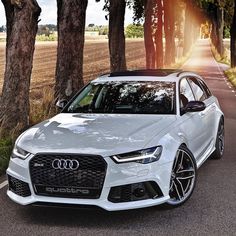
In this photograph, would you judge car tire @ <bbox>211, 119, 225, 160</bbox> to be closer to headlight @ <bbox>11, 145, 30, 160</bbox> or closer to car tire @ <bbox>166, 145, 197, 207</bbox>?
car tire @ <bbox>166, 145, 197, 207</bbox>

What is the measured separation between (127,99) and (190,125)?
0.91 m

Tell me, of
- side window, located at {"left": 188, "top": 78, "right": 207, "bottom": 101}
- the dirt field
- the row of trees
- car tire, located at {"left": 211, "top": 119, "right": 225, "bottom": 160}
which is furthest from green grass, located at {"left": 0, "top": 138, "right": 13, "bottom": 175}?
the dirt field

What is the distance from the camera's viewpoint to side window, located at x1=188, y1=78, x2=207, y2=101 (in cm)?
820

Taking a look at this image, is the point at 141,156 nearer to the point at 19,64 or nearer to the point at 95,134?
the point at 95,134

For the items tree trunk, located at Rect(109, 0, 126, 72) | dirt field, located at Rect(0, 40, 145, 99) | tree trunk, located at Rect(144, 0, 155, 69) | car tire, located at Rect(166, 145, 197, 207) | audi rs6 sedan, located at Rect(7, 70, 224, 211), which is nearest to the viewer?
audi rs6 sedan, located at Rect(7, 70, 224, 211)

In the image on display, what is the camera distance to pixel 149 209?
614 centimetres

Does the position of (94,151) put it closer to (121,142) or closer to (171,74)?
(121,142)

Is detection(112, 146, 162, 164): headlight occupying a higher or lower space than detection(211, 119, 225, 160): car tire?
higher

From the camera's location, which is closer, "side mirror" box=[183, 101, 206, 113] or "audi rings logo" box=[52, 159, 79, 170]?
"audi rings logo" box=[52, 159, 79, 170]

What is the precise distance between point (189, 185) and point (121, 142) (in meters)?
1.16

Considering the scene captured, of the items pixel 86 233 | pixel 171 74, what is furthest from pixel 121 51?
pixel 86 233

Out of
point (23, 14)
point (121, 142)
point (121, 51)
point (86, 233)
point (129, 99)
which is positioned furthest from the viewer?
point (121, 51)

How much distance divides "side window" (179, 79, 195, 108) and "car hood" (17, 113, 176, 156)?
63cm

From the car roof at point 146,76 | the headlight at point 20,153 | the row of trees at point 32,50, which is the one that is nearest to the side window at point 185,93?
the car roof at point 146,76
